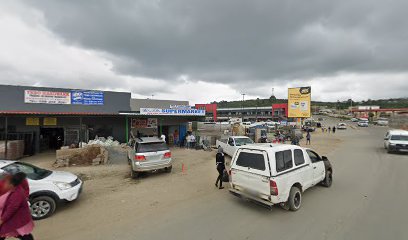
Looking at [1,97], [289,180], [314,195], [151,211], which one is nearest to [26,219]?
[151,211]

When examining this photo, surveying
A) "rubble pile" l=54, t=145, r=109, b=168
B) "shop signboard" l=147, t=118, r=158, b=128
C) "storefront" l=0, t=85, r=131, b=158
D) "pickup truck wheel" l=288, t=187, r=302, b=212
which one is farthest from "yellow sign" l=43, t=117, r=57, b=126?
"pickup truck wheel" l=288, t=187, r=302, b=212

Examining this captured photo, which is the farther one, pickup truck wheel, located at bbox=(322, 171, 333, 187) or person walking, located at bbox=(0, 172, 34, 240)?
pickup truck wheel, located at bbox=(322, 171, 333, 187)

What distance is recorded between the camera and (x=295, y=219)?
5523mm

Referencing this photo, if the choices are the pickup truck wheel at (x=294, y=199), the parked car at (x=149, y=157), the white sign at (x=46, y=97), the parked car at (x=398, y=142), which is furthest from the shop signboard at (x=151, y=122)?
the parked car at (x=398, y=142)

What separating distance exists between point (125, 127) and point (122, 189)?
12.7 meters

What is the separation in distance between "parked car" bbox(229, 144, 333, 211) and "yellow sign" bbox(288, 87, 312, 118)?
2961 centimetres

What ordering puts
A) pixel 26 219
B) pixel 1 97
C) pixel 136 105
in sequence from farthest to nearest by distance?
pixel 136 105, pixel 1 97, pixel 26 219

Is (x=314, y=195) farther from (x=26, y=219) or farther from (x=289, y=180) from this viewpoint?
(x=26, y=219)

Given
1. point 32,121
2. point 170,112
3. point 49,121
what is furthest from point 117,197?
point 32,121

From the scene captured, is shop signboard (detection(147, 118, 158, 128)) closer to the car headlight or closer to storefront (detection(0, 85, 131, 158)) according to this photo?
storefront (detection(0, 85, 131, 158))

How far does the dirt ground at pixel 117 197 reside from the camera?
17.6 feet

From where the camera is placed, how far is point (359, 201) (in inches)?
261

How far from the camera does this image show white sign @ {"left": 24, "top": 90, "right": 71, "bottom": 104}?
18109 millimetres

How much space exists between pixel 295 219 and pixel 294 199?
2.14 feet
